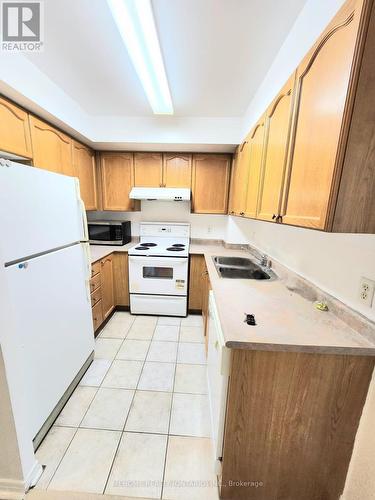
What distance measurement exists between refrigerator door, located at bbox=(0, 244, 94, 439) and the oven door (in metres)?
0.96

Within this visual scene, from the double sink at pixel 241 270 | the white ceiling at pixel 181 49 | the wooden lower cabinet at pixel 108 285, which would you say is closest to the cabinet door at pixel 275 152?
the white ceiling at pixel 181 49

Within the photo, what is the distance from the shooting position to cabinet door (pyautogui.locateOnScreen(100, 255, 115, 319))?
2.54 m

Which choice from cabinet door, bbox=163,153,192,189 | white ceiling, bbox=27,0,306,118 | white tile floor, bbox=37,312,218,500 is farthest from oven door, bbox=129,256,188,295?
white ceiling, bbox=27,0,306,118

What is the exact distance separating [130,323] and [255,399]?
2.03 metres

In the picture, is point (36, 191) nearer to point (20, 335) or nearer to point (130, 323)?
point (20, 335)

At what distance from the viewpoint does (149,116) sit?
8.45 ft

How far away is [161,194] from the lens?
2771 millimetres

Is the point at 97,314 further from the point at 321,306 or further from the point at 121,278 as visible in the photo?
the point at 321,306

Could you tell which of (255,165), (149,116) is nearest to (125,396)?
(255,165)

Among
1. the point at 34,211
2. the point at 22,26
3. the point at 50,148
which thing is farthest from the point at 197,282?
the point at 22,26

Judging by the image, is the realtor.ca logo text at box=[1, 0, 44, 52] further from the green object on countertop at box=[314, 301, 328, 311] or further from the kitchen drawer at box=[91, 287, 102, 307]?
the green object on countertop at box=[314, 301, 328, 311]

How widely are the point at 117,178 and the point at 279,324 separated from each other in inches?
109

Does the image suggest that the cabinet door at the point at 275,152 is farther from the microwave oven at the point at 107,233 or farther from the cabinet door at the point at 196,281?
the microwave oven at the point at 107,233

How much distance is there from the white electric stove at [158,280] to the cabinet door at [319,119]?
1.79 metres
